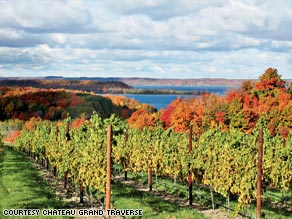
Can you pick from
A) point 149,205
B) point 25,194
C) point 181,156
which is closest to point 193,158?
point 181,156

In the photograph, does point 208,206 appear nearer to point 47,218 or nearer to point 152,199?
point 152,199

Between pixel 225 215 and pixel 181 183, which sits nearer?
pixel 225 215

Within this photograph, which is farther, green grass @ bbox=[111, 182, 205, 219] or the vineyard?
the vineyard

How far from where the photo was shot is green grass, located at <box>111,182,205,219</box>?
17062 millimetres

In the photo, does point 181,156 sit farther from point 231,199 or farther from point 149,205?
Result: point 149,205

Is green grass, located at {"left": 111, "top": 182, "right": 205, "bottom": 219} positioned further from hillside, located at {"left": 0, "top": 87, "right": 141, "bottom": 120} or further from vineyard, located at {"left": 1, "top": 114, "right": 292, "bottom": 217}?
hillside, located at {"left": 0, "top": 87, "right": 141, "bottom": 120}

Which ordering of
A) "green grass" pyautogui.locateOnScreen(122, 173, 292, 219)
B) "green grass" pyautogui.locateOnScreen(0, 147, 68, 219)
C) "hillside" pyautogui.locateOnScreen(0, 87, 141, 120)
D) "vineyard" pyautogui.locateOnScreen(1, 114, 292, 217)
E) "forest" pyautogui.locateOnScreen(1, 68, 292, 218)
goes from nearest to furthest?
"vineyard" pyautogui.locateOnScreen(1, 114, 292, 217) < "forest" pyautogui.locateOnScreen(1, 68, 292, 218) < "green grass" pyautogui.locateOnScreen(0, 147, 68, 219) < "green grass" pyautogui.locateOnScreen(122, 173, 292, 219) < "hillside" pyautogui.locateOnScreen(0, 87, 141, 120)

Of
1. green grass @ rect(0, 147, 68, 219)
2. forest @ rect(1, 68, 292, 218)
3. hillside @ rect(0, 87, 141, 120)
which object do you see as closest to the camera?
forest @ rect(1, 68, 292, 218)

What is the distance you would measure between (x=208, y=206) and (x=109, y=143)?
26.7 feet

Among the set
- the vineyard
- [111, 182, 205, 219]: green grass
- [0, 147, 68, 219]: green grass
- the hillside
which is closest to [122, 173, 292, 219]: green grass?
the vineyard

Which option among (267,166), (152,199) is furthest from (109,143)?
(267,166)

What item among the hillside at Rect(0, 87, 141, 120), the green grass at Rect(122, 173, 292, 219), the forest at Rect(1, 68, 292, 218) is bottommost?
the hillside at Rect(0, 87, 141, 120)

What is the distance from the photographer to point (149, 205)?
63.5 feet

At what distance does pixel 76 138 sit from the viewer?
2109 centimetres
